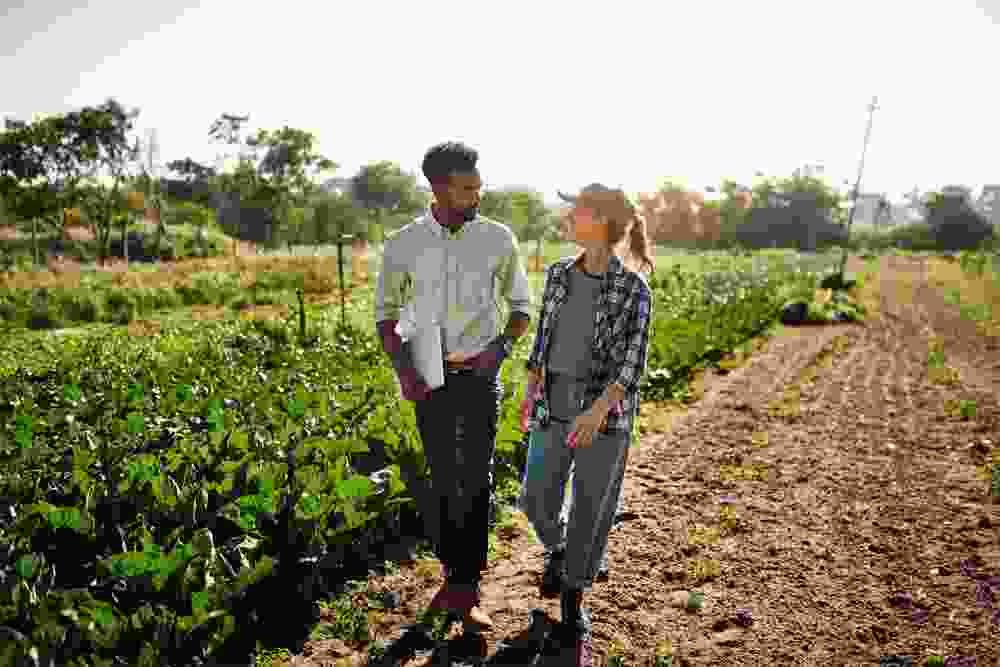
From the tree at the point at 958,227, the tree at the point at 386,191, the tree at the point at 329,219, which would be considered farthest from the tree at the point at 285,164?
the tree at the point at 958,227

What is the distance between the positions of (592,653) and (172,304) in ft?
55.0

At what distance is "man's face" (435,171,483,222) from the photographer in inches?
103

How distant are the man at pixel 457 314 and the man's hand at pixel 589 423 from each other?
0.43 meters

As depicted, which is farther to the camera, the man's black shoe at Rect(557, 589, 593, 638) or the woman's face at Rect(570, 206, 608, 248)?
the man's black shoe at Rect(557, 589, 593, 638)

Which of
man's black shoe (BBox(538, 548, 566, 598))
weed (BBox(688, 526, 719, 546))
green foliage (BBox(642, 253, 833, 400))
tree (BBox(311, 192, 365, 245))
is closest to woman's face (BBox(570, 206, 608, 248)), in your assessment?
man's black shoe (BBox(538, 548, 566, 598))

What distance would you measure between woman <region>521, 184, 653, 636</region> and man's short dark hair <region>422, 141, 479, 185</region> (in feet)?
1.50

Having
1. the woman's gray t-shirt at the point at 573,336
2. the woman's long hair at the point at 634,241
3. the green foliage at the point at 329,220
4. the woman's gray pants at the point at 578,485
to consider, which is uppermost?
the woman's long hair at the point at 634,241

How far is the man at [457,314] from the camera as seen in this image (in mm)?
2695

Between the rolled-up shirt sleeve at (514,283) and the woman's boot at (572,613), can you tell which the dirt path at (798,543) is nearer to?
the woman's boot at (572,613)

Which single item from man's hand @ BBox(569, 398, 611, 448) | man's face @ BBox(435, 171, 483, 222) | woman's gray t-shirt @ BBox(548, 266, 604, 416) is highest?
man's face @ BBox(435, 171, 483, 222)

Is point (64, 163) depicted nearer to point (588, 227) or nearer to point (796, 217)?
point (588, 227)

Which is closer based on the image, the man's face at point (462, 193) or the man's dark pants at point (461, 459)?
the man's face at point (462, 193)

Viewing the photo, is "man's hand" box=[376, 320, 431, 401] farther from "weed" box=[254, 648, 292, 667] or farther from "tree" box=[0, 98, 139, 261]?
"tree" box=[0, 98, 139, 261]

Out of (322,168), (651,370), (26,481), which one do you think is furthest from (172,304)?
(322,168)
